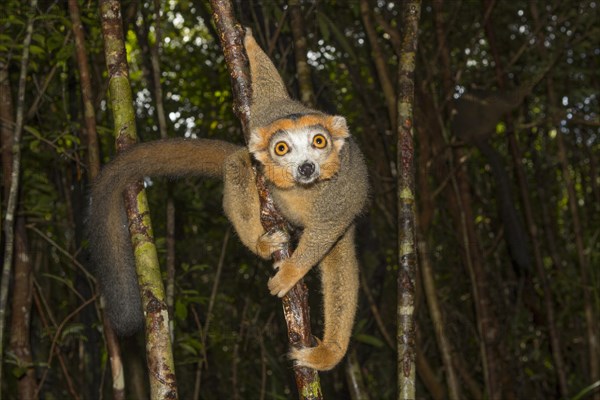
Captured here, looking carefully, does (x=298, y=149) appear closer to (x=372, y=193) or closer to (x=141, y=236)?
(x=141, y=236)

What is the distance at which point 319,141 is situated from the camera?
3406 millimetres

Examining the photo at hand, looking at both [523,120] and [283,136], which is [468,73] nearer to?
[523,120]

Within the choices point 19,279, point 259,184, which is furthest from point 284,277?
point 19,279

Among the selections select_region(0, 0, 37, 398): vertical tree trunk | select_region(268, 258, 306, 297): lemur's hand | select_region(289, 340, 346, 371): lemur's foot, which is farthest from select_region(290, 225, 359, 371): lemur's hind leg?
select_region(0, 0, 37, 398): vertical tree trunk

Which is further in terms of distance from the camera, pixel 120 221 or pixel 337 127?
pixel 337 127

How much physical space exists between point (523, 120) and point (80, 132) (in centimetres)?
502

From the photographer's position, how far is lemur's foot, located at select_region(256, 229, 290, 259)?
3254 millimetres

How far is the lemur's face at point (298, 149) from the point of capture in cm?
333

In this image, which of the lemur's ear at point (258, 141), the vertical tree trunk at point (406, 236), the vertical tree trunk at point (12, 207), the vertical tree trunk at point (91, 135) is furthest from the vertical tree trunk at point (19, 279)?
the vertical tree trunk at point (406, 236)

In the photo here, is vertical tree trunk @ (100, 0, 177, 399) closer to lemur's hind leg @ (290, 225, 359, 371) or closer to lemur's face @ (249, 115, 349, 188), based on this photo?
lemur's face @ (249, 115, 349, 188)

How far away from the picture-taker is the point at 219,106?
762 cm

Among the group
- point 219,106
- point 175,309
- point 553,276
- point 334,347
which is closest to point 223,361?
point 219,106

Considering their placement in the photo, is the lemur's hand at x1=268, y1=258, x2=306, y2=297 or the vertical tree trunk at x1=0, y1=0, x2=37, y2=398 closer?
the lemur's hand at x1=268, y1=258, x2=306, y2=297

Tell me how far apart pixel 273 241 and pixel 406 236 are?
0.87 meters
